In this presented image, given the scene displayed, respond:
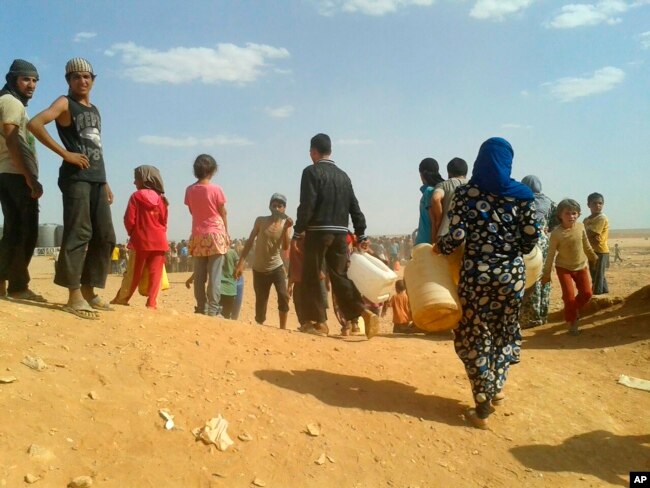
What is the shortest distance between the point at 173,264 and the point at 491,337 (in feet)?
105

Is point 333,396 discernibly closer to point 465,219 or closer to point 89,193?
point 465,219

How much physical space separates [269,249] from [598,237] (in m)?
5.55

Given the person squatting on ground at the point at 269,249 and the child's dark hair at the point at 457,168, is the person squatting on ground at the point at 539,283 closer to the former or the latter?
the child's dark hair at the point at 457,168

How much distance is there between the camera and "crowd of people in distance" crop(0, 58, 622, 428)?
387cm

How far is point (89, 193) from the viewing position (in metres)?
4.42

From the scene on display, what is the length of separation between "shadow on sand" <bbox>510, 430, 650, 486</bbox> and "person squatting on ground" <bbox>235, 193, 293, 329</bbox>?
4030 millimetres

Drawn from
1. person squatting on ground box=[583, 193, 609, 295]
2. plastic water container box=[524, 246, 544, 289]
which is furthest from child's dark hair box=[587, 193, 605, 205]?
plastic water container box=[524, 246, 544, 289]

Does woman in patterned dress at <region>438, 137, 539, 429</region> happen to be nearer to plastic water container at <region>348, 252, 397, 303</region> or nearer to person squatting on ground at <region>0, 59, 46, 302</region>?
plastic water container at <region>348, 252, 397, 303</region>

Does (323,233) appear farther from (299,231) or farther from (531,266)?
(531,266)

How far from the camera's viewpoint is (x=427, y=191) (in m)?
6.43

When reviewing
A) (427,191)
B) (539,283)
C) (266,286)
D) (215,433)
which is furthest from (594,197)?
(215,433)

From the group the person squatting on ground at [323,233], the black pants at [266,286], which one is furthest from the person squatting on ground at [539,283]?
the black pants at [266,286]

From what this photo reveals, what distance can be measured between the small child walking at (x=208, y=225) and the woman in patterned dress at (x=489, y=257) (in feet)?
9.91

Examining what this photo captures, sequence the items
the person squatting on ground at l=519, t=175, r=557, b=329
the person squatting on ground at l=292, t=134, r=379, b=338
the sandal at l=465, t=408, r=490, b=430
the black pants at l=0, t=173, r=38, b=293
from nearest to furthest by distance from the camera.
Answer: the sandal at l=465, t=408, r=490, b=430
the black pants at l=0, t=173, r=38, b=293
the person squatting on ground at l=292, t=134, r=379, b=338
the person squatting on ground at l=519, t=175, r=557, b=329
